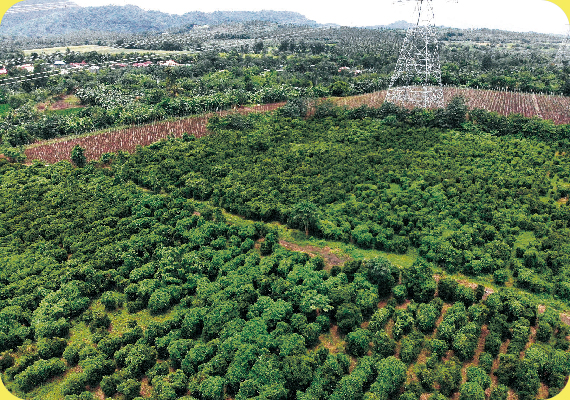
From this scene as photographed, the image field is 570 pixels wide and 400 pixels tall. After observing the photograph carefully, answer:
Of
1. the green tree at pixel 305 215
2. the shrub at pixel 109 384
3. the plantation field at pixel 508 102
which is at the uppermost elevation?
the plantation field at pixel 508 102

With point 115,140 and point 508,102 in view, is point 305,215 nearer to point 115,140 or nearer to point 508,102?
point 115,140

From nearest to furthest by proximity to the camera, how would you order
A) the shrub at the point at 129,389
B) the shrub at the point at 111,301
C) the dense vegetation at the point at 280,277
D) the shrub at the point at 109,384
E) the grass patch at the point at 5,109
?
the shrub at the point at 129,389
the shrub at the point at 109,384
the dense vegetation at the point at 280,277
the shrub at the point at 111,301
the grass patch at the point at 5,109

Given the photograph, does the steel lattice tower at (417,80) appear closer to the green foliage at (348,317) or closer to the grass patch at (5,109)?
the green foliage at (348,317)

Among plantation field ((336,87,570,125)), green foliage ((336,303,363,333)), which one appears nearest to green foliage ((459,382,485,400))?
green foliage ((336,303,363,333))

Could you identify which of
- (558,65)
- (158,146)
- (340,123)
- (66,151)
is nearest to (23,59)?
(66,151)

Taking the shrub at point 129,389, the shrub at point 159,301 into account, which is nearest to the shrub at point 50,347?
the shrub at point 159,301

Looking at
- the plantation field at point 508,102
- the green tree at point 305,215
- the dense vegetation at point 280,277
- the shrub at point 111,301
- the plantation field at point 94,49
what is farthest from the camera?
the plantation field at point 94,49

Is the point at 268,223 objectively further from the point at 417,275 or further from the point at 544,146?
the point at 544,146

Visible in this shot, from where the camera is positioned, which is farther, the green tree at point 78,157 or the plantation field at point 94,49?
the plantation field at point 94,49
